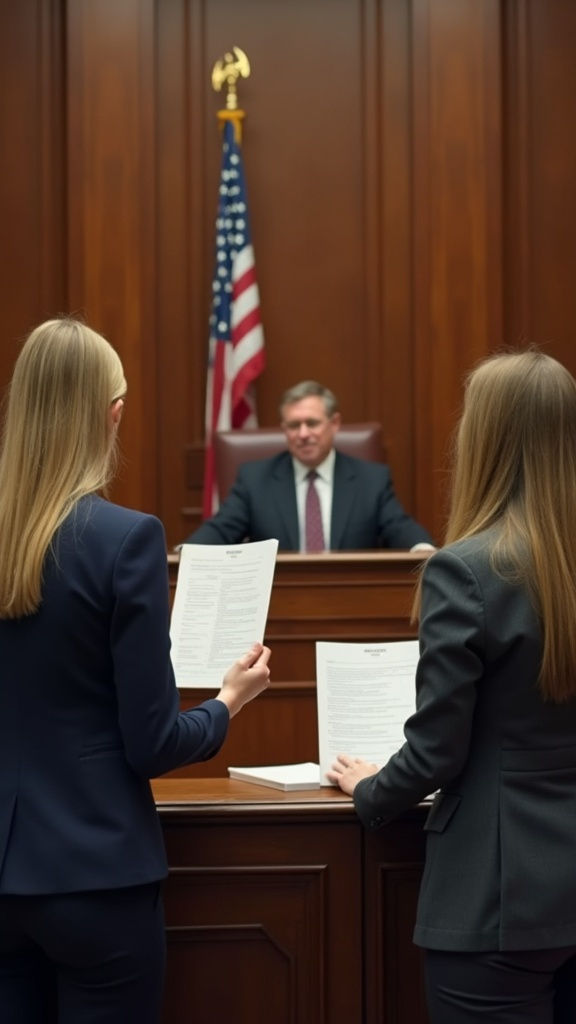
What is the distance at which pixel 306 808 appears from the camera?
2322mm

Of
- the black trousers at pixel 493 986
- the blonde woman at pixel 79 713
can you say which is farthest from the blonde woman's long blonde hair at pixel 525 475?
the blonde woman at pixel 79 713

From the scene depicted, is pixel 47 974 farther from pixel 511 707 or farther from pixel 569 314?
pixel 569 314

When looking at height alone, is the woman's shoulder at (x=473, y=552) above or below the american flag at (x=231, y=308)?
below

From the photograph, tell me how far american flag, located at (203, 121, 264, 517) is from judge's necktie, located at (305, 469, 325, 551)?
87 cm

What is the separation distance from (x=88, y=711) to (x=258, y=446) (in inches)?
167

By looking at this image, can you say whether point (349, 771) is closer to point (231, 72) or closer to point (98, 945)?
point (98, 945)

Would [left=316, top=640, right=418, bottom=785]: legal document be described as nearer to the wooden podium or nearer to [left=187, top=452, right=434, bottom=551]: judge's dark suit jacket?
the wooden podium

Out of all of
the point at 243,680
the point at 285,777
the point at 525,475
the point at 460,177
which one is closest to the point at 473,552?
the point at 525,475

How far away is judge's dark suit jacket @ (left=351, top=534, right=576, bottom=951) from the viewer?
6.23ft

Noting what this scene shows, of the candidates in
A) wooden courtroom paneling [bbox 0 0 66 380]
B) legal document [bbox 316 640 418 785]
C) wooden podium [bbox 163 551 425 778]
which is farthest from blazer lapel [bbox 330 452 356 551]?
legal document [bbox 316 640 418 785]

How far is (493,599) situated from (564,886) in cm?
43

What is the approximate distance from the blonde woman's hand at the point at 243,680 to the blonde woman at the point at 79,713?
25 centimetres

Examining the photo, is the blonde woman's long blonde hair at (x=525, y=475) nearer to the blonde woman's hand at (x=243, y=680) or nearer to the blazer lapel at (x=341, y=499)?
the blonde woman's hand at (x=243, y=680)

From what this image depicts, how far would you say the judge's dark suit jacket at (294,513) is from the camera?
5.85 m
